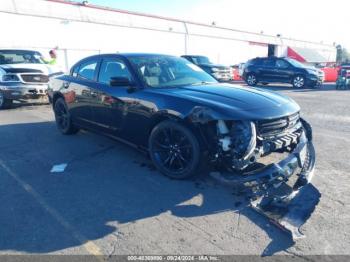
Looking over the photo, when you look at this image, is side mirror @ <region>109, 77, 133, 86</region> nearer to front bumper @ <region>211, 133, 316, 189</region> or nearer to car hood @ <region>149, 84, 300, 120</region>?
car hood @ <region>149, 84, 300, 120</region>

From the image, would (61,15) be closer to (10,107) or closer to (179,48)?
(179,48)

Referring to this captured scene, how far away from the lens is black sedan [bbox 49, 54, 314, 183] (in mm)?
3598

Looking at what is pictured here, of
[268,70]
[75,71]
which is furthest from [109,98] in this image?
[268,70]

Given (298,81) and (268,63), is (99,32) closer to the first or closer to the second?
(268,63)

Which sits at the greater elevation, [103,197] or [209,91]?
[209,91]

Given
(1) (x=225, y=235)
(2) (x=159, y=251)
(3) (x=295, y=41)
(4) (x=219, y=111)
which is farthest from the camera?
(3) (x=295, y=41)

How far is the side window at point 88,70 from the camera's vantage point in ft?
18.2

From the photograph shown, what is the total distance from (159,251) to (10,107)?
9.48 metres

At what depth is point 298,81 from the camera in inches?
667

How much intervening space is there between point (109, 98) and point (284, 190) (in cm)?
290

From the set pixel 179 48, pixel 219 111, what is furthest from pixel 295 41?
pixel 219 111

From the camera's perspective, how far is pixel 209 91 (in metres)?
4.29

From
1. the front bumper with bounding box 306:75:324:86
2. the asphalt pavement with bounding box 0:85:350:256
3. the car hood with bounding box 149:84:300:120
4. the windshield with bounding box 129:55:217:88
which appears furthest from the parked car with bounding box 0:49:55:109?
the front bumper with bounding box 306:75:324:86

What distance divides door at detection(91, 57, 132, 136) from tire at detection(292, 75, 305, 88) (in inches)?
552
